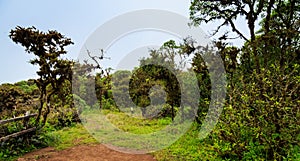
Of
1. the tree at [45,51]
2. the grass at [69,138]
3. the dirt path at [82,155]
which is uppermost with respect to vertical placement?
the tree at [45,51]

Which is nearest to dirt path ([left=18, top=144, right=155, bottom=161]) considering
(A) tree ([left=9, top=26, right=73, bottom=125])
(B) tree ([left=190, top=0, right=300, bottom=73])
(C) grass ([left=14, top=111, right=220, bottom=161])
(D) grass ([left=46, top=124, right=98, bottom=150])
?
(C) grass ([left=14, top=111, right=220, bottom=161])

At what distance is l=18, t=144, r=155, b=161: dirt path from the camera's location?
6.83 meters

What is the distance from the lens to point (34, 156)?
7113mm

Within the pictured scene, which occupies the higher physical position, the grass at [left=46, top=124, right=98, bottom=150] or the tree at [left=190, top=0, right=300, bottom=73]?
the tree at [left=190, top=0, right=300, bottom=73]

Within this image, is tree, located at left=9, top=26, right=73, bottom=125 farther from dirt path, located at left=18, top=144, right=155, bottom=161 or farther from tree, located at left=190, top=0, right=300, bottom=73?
tree, located at left=190, top=0, right=300, bottom=73

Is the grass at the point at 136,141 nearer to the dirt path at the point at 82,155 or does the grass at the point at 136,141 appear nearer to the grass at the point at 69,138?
the grass at the point at 69,138

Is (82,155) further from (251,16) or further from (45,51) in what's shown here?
(251,16)

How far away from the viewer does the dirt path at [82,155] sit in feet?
22.4

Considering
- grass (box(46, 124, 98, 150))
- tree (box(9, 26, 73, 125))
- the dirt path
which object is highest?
tree (box(9, 26, 73, 125))

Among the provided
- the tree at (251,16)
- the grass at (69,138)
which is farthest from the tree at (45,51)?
the tree at (251,16)

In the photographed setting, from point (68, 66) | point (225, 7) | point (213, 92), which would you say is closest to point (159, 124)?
point (213, 92)

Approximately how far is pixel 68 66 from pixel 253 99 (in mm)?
6202

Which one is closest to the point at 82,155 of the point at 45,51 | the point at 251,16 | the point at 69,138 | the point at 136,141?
the point at 136,141

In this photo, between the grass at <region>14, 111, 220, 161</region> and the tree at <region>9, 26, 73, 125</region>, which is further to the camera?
the tree at <region>9, 26, 73, 125</region>
